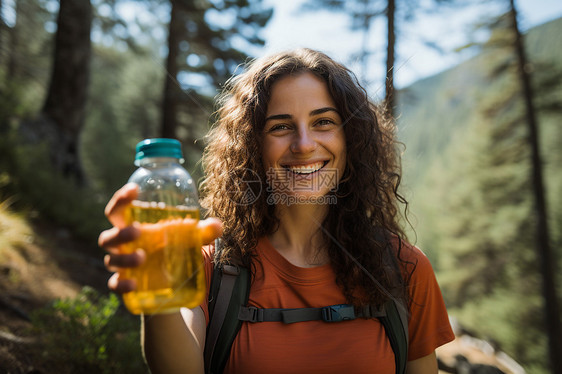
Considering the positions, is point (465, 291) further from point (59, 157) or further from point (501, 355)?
point (59, 157)

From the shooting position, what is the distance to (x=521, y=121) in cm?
1070

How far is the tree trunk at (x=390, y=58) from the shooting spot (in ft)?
9.81

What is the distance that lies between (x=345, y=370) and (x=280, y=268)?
60 cm

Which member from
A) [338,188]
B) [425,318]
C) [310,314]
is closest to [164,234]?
[310,314]

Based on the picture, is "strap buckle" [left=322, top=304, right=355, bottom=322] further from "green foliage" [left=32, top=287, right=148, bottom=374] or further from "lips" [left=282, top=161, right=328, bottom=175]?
"green foliage" [left=32, top=287, right=148, bottom=374]

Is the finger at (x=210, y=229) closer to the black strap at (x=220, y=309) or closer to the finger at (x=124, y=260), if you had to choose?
the finger at (x=124, y=260)

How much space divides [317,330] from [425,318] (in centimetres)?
64

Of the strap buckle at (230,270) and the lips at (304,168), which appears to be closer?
the strap buckle at (230,270)

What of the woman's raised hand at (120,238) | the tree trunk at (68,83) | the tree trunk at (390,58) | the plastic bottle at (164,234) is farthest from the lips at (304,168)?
the tree trunk at (68,83)

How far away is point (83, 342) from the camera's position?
→ 271 cm

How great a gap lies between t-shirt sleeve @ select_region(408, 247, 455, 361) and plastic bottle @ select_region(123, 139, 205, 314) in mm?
1227

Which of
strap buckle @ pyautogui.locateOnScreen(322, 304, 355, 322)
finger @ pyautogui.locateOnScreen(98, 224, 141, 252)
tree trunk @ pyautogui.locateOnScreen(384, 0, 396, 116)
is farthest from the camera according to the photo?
tree trunk @ pyautogui.locateOnScreen(384, 0, 396, 116)

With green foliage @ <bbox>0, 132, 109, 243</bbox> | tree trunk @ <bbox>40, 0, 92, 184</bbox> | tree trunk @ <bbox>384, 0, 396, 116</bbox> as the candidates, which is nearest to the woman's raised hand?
tree trunk @ <bbox>384, 0, 396, 116</bbox>

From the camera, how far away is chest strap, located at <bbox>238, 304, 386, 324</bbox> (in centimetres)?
178
